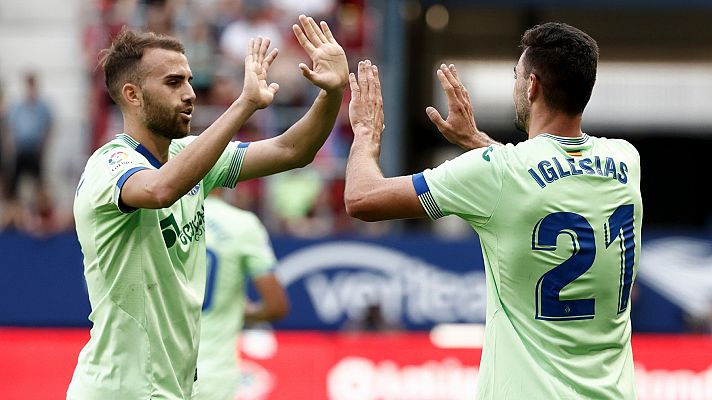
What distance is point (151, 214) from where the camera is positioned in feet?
15.9

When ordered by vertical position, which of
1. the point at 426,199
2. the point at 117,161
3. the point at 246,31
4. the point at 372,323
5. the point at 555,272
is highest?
the point at 246,31

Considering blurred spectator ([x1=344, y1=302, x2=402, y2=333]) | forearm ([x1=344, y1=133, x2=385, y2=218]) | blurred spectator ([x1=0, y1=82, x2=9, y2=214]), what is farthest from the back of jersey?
blurred spectator ([x1=0, y1=82, x2=9, y2=214])

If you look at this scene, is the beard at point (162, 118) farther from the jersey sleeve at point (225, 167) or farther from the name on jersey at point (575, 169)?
the name on jersey at point (575, 169)

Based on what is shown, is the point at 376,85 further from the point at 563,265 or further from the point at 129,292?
the point at 129,292

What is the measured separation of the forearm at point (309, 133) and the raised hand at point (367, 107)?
0.46 metres

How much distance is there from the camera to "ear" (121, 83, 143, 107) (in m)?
5.05

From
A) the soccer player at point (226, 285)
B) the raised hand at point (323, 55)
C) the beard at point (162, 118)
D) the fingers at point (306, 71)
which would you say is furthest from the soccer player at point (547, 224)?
the soccer player at point (226, 285)

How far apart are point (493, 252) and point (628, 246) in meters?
0.51

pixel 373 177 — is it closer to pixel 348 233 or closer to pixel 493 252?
pixel 493 252

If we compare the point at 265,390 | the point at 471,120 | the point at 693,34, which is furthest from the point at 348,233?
the point at 693,34

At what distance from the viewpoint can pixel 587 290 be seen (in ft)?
14.5

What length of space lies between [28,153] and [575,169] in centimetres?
1238

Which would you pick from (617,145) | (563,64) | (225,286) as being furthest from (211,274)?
(563,64)

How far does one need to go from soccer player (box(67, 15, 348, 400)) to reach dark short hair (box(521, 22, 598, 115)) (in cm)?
90
